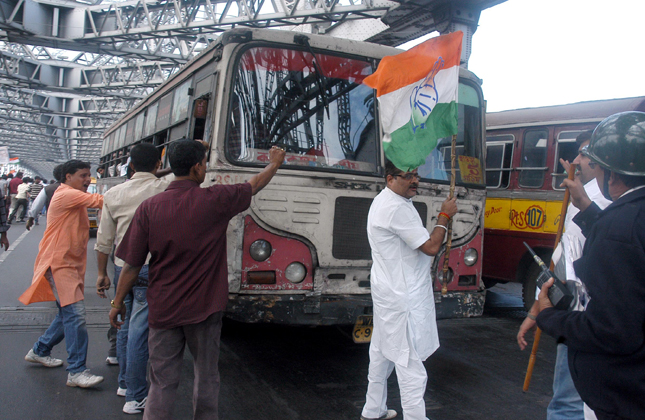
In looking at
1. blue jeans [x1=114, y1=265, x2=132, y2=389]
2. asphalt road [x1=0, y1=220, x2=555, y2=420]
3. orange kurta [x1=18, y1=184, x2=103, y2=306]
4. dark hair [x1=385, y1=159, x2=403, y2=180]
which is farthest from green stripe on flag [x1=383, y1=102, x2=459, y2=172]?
orange kurta [x1=18, y1=184, x2=103, y2=306]

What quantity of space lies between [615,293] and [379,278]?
1.86 m

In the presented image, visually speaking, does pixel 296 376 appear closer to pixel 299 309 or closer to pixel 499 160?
pixel 299 309

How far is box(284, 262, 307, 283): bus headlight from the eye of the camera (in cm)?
447

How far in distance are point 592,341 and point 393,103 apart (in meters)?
2.54

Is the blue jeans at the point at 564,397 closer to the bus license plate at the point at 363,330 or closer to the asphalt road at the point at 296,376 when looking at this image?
the asphalt road at the point at 296,376

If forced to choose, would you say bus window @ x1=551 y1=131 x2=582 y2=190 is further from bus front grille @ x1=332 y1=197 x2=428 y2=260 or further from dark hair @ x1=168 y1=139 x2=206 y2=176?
dark hair @ x1=168 y1=139 x2=206 y2=176

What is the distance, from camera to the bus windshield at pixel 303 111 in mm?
4461

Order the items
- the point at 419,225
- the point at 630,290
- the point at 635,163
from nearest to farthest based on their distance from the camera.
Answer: the point at 630,290 < the point at 635,163 < the point at 419,225

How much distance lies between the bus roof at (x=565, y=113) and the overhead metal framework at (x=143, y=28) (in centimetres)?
231

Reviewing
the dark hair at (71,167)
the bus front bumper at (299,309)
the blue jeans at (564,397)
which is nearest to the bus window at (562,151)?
the bus front bumper at (299,309)

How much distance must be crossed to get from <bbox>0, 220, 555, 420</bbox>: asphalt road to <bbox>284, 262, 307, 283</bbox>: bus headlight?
0.90 m

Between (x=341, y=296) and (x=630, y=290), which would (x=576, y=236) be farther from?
(x=341, y=296)

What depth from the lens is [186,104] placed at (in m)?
5.38

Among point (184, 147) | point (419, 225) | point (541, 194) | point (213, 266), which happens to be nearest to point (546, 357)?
point (541, 194)
